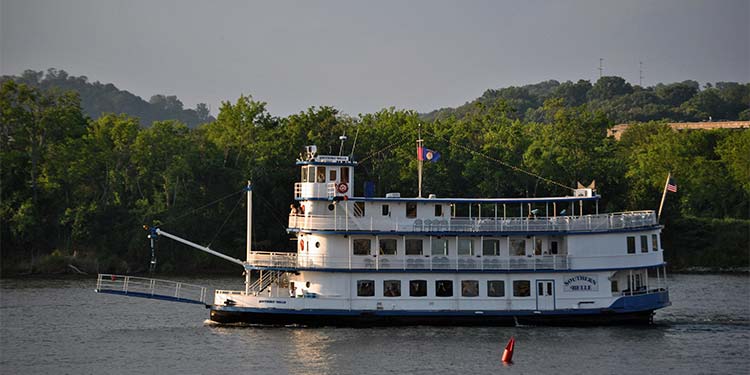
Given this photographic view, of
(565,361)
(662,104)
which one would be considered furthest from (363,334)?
(662,104)

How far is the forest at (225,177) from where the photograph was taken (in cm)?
7506

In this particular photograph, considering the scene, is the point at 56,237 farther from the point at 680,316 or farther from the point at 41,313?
the point at 680,316

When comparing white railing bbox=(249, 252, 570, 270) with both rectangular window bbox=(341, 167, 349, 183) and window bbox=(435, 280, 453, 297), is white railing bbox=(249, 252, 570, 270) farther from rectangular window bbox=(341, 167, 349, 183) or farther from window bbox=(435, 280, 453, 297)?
rectangular window bbox=(341, 167, 349, 183)

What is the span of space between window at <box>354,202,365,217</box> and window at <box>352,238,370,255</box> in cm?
123

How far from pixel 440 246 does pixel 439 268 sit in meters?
1.16

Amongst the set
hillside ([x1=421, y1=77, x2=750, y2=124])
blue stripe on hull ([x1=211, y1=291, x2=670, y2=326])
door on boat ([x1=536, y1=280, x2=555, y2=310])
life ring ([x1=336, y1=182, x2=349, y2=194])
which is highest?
hillside ([x1=421, y1=77, x2=750, y2=124])

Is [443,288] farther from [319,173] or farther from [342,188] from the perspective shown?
[319,173]

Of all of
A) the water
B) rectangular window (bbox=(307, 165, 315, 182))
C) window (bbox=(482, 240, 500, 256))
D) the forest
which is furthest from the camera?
the forest

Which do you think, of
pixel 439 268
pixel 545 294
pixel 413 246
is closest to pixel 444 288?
pixel 439 268

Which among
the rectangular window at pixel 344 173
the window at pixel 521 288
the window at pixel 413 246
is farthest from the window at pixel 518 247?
the rectangular window at pixel 344 173

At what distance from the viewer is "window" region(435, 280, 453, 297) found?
4516cm

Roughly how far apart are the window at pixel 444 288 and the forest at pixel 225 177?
30.1 metres

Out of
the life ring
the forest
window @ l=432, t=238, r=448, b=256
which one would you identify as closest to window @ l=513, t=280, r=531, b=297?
window @ l=432, t=238, r=448, b=256

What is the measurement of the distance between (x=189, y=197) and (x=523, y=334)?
39.4 metres
